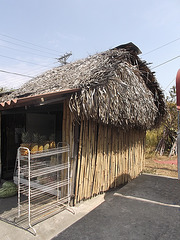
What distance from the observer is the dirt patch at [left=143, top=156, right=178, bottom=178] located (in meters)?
7.03

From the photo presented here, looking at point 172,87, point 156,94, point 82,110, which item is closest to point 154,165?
point 156,94

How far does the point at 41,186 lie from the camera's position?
150 inches

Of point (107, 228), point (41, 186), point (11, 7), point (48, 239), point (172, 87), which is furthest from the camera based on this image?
point (172, 87)

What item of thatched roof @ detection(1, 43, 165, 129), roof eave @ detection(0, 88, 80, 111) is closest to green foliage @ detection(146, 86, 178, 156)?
thatched roof @ detection(1, 43, 165, 129)

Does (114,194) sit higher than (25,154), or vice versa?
(25,154)

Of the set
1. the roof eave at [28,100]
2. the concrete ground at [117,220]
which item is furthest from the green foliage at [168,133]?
the roof eave at [28,100]

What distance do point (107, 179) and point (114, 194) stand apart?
41 cm

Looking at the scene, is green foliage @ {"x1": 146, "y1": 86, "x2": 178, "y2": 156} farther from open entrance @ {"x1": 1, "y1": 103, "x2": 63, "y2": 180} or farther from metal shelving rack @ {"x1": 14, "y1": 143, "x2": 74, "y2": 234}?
metal shelving rack @ {"x1": 14, "y1": 143, "x2": 74, "y2": 234}

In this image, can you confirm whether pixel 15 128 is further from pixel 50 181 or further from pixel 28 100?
pixel 28 100

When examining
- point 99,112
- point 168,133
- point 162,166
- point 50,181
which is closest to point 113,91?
point 99,112

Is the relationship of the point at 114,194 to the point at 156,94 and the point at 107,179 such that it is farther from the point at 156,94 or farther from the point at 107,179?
the point at 156,94

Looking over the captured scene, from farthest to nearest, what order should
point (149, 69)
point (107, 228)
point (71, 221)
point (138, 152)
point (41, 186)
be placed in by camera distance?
point (138, 152) < point (149, 69) < point (41, 186) < point (71, 221) < point (107, 228)

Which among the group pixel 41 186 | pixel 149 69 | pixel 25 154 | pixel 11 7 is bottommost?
pixel 41 186

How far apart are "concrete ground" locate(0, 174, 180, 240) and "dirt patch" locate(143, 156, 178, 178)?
87.3 inches
